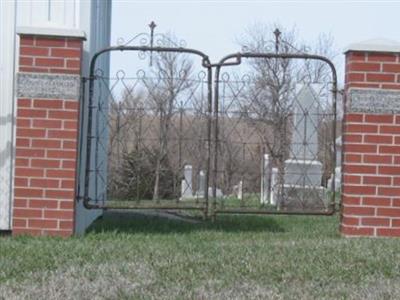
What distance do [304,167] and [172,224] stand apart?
8.41ft

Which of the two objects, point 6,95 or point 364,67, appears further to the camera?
point 6,95

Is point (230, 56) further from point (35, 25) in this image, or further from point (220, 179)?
point (220, 179)

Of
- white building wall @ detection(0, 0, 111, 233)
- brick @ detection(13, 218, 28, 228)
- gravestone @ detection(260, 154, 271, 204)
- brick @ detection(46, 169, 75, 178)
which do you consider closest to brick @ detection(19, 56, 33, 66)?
white building wall @ detection(0, 0, 111, 233)

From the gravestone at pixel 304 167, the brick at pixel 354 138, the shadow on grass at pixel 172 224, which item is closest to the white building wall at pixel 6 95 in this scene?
the shadow on grass at pixel 172 224

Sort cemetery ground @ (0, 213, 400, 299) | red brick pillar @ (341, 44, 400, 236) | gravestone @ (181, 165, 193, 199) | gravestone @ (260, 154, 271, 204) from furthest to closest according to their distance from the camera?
gravestone @ (181, 165, 193, 199), gravestone @ (260, 154, 271, 204), red brick pillar @ (341, 44, 400, 236), cemetery ground @ (0, 213, 400, 299)

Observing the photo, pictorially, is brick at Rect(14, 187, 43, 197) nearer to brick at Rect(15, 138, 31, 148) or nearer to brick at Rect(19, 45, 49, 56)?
brick at Rect(15, 138, 31, 148)

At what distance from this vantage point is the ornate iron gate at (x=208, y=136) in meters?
7.33

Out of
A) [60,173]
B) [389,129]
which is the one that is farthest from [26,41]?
[389,129]

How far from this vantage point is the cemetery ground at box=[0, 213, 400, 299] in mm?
4625

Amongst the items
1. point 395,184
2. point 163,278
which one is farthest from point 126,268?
point 395,184

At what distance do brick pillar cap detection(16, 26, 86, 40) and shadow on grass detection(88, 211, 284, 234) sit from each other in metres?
1.88

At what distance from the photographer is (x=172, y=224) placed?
27.2ft

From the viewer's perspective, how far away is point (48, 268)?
5.27m

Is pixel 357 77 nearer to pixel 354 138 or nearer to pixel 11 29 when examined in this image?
pixel 354 138
